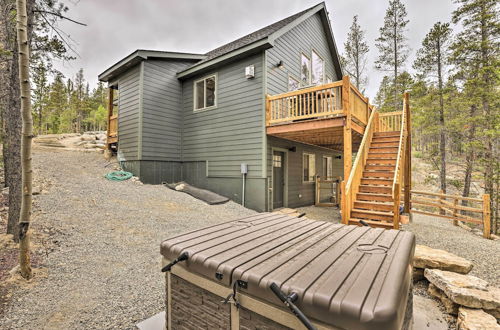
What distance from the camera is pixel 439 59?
12281 mm

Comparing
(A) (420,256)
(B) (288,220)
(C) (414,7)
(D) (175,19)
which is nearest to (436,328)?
(A) (420,256)

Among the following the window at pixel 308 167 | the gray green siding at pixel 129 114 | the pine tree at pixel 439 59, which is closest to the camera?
the gray green siding at pixel 129 114

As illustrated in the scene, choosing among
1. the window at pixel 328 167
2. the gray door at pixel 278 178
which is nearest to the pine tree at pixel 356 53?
the window at pixel 328 167

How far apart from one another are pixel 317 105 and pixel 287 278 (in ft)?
18.8

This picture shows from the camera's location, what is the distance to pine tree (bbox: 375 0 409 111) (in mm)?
15109

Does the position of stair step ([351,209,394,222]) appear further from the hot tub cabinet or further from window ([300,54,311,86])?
window ([300,54,311,86])

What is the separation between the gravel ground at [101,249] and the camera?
92.4 inches

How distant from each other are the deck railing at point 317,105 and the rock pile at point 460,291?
3799 millimetres

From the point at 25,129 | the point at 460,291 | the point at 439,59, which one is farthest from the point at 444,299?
the point at 439,59

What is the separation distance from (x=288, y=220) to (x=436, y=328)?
5.74ft

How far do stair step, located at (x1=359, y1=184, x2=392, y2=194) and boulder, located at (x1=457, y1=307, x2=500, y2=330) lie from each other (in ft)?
10.0

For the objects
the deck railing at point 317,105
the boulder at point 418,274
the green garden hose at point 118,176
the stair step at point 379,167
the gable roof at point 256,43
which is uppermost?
the gable roof at point 256,43

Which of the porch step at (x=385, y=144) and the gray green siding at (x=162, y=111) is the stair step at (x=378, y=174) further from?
the gray green siding at (x=162, y=111)

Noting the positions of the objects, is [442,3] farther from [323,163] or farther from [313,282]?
[313,282]
